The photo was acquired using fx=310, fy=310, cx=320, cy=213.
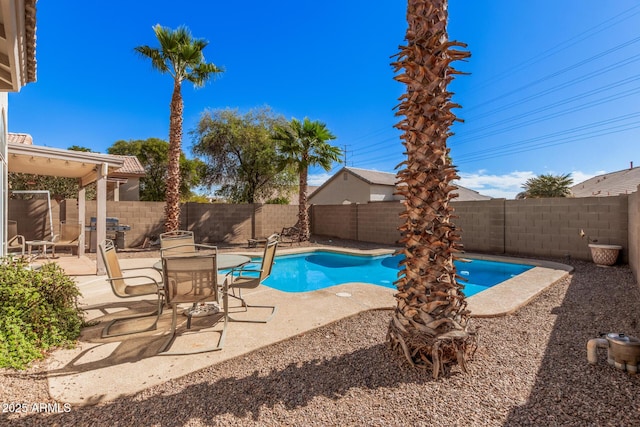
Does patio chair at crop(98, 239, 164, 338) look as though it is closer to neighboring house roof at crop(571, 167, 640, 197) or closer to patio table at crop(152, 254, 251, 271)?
patio table at crop(152, 254, 251, 271)

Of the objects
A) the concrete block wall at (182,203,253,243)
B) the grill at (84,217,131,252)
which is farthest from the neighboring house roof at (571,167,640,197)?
the grill at (84,217,131,252)

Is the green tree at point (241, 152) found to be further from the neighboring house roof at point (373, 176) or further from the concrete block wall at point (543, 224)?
the neighboring house roof at point (373, 176)

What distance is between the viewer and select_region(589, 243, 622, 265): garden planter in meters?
7.81

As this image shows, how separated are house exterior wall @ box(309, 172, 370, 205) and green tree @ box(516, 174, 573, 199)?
1196cm

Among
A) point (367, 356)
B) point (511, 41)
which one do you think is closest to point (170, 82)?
point (367, 356)

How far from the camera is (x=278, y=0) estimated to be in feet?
34.0

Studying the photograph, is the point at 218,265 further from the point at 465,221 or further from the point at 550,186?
the point at 550,186

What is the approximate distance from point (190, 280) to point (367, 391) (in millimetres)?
2146

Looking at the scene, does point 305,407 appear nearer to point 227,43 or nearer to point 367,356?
point 367,356

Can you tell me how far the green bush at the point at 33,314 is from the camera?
2.99 metres

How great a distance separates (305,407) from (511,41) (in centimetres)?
1711

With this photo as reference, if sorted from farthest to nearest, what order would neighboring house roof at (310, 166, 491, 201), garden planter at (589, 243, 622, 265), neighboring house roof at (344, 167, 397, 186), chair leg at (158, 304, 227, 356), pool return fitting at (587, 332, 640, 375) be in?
neighboring house roof at (310, 166, 491, 201) → neighboring house roof at (344, 167, 397, 186) → garden planter at (589, 243, 622, 265) → chair leg at (158, 304, 227, 356) → pool return fitting at (587, 332, 640, 375)

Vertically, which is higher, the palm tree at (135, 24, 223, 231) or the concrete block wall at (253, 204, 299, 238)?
the palm tree at (135, 24, 223, 231)

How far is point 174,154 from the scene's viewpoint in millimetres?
11414
